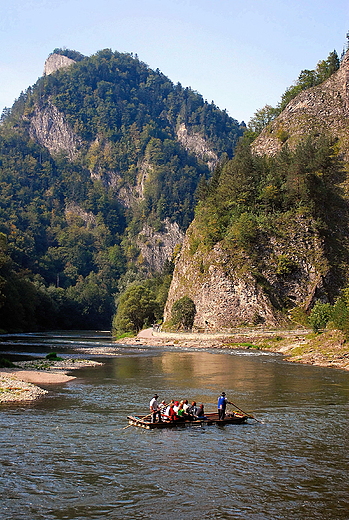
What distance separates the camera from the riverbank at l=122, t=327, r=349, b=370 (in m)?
74.9

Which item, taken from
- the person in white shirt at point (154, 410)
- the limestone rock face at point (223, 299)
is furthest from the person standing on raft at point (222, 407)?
the limestone rock face at point (223, 299)

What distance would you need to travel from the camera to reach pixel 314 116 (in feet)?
577

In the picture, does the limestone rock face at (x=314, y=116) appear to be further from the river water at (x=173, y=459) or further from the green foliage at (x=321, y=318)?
the river water at (x=173, y=459)

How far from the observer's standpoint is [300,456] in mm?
28781

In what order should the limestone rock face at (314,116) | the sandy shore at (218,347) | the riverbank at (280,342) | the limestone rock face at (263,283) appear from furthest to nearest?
the limestone rock face at (314,116) < the limestone rock face at (263,283) < the riverbank at (280,342) < the sandy shore at (218,347)

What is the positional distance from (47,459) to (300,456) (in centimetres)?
1386

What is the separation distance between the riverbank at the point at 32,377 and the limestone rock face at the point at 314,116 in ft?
414

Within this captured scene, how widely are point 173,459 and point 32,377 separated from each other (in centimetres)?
3071

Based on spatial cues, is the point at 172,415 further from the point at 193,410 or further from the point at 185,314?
the point at 185,314

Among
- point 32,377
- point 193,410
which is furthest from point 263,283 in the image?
point 193,410

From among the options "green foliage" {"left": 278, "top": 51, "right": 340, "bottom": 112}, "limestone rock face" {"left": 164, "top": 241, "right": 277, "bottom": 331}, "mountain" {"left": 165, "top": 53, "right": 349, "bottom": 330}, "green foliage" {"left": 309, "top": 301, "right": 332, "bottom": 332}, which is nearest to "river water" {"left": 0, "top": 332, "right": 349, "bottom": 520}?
"green foliage" {"left": 309, "top": 301, "right": 332, "bottom": 332}

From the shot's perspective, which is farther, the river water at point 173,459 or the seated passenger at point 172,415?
the seated passenger at point 172,415

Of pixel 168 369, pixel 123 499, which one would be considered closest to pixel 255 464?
pixel 123 499

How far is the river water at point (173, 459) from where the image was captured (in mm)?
21641
